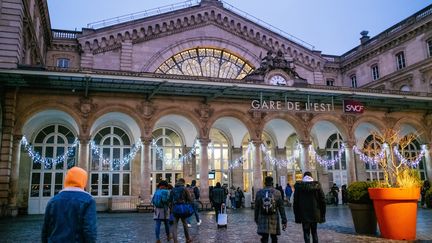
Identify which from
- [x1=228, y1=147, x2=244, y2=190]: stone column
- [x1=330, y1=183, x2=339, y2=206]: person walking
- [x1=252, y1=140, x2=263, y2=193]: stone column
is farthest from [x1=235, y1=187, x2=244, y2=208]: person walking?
[x1=330, y1=183, x2=339, y2=206]: person walking

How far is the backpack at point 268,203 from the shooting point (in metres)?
8.03

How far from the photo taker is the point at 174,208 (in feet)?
34.1

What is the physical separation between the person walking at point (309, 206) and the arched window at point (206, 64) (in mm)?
23522

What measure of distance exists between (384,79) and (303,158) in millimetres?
13543

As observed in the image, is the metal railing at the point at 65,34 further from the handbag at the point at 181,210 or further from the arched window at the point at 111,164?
the handbag at the point at 181,210

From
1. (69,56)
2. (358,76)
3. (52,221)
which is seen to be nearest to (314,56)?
(358,76)

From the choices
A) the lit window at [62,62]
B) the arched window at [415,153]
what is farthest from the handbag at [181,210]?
the arched window at [415,153]

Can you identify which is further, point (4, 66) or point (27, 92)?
point (27, 92)

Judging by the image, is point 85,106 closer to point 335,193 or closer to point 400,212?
point 400,212

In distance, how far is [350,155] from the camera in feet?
87.9

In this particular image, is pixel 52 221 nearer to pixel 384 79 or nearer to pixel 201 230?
pixel 201 230

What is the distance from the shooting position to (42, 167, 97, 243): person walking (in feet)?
14.2

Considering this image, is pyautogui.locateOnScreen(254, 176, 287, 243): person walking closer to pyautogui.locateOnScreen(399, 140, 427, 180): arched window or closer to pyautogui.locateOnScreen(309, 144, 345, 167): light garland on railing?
pyautogui.locateOnScreen(309, 144, 345, 167): light garland on railing

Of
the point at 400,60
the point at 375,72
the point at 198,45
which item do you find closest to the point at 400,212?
the point at 198,45
